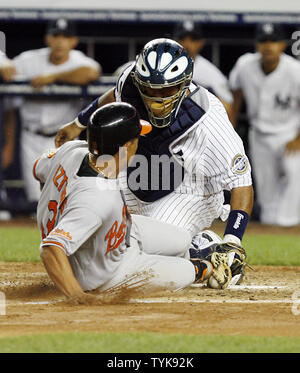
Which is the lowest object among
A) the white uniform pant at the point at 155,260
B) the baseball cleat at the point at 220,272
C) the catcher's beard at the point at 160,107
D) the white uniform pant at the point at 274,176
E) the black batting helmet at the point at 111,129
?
the white uniform pant at the point at 274,176

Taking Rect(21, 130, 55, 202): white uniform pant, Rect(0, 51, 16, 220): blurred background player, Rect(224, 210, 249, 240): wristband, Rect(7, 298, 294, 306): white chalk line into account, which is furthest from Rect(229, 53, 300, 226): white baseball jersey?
Rect(7, 298, 294, 306): white chalk line

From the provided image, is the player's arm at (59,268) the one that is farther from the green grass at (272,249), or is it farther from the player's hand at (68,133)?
the green grass at (272,249)

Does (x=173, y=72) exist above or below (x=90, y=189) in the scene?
above

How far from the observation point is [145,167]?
6.22m

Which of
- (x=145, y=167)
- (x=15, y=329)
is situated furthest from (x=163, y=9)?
(x=15, y=329)

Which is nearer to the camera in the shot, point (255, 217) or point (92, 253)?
point (92, 253)

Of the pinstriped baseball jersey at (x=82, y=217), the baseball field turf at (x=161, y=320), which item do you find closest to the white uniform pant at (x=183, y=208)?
the baseball field turf at (x=161, y=320)

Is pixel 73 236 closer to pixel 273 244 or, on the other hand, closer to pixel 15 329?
pixel 15 329

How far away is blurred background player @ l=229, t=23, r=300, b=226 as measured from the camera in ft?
36.8

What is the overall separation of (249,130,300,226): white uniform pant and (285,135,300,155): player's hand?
2.0 inches

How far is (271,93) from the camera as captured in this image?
37.2 ft

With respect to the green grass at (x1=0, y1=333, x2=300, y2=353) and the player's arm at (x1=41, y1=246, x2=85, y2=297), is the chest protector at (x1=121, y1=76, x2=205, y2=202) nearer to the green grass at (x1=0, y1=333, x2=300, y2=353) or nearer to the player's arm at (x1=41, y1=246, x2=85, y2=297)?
the player's arm at (x1=41, y1=246, x2=85, y2=297)

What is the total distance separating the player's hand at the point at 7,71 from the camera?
11.1m

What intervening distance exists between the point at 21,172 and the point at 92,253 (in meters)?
6.89
